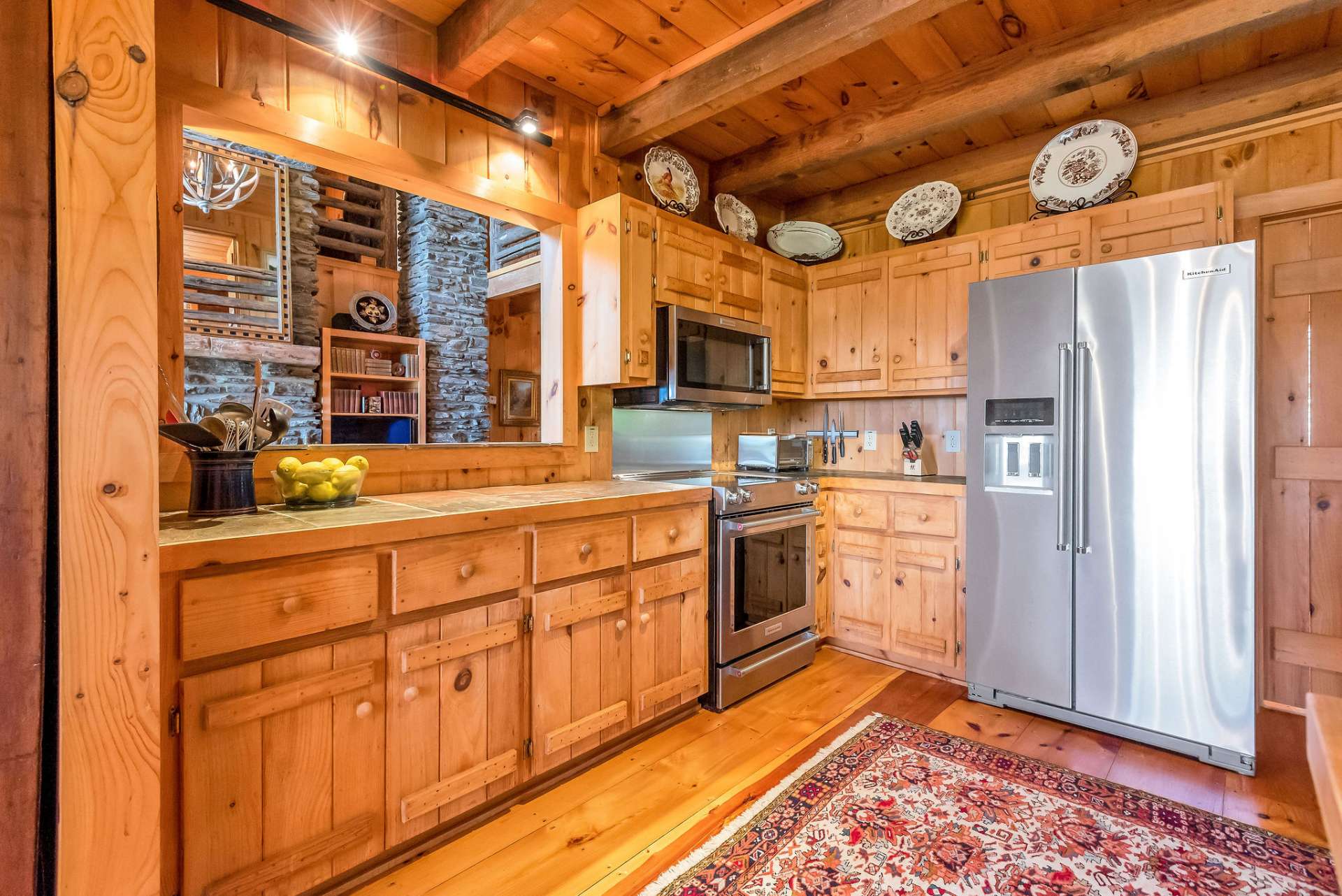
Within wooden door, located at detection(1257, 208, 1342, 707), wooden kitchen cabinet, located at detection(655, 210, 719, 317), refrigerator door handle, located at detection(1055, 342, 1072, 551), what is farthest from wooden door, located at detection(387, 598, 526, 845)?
wooden door, located at detection(1257, 208, 1342, 707)

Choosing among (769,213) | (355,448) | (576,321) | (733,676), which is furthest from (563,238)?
(733,676)

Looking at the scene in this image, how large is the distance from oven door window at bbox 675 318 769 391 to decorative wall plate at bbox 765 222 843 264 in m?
0.89

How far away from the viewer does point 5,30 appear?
88cm

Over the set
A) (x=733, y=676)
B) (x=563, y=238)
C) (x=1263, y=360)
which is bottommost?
(x=733, y=676)

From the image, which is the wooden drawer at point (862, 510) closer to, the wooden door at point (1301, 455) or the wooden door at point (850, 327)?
the wooden door at point (850, 327)

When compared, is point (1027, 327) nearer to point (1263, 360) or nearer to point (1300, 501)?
point (1263, 360)

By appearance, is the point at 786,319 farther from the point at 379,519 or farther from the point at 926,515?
the point at 379,519

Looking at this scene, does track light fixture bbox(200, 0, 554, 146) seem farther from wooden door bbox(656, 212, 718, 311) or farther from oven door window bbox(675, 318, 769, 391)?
oven door window bbox(675, 318, 769, 391)

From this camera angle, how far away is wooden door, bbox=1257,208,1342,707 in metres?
2.53

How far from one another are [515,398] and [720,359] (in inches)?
117

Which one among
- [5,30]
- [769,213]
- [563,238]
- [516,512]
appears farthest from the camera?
[769,213]

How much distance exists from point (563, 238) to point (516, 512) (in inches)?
57.8

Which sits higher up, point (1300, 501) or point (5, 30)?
point (5, 30)

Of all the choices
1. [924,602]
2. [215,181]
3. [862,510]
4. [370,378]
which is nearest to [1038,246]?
[862,510]
